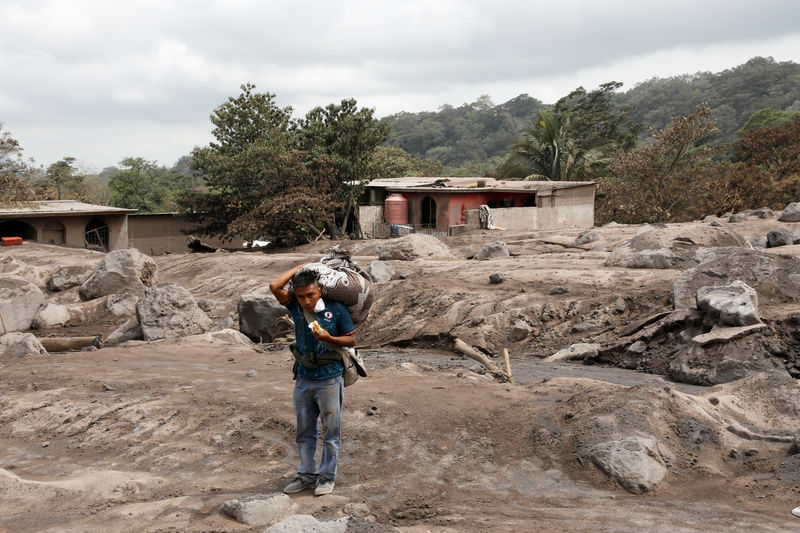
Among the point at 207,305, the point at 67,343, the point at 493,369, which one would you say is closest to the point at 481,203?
the point at 207,305

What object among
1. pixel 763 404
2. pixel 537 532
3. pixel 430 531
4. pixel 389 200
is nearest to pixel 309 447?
pixel 430 531

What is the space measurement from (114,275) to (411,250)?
23.7 feet

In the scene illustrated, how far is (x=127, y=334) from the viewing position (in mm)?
12359

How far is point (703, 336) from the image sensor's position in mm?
9039

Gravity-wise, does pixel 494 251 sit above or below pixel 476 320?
above

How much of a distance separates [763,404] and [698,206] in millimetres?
22921

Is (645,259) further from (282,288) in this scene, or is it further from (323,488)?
(323,488)

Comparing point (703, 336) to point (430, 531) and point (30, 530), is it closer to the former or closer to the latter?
point (430, 531)

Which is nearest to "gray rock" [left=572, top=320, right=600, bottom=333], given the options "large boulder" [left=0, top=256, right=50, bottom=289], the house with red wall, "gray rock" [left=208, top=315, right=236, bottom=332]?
"gray rock" [left=208, top=315, right=236, bottom=332]

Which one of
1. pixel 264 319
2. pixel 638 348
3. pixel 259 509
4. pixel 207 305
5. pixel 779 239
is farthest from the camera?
pixel 207 305

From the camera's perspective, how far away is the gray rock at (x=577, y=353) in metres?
10.2

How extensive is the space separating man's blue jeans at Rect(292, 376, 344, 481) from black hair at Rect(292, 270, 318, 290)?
65cm

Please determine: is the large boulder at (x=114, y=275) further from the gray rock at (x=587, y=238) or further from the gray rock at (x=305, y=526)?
the gray rock at (x=305, y=526)

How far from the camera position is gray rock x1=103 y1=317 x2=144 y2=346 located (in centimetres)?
1224
